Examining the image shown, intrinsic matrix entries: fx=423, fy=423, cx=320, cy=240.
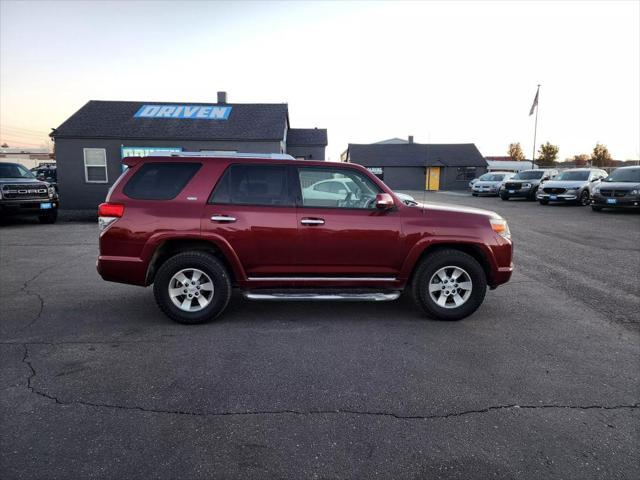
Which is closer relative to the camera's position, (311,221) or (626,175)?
(311,221)

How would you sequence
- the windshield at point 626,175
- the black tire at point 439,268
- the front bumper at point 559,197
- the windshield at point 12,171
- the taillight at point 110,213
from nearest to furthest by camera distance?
1. the taillight at point 110,213
2. the black tire at point 439,268
3. the windshield at point 12,171
4. the windshield at point 626,175
5. the front bumper at point 559,197

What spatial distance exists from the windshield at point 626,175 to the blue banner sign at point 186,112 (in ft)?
56.5

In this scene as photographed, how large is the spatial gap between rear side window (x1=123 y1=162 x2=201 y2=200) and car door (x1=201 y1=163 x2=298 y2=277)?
1.30 feet

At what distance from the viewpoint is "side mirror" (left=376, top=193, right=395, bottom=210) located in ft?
15.5

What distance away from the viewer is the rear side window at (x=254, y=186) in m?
4.85

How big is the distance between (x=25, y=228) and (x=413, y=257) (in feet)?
41.3

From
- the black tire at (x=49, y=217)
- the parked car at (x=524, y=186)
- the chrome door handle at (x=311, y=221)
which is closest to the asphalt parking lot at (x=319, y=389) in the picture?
the chrome door handle at (x=311, y=221)

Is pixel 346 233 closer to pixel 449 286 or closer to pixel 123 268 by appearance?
pixel 449 286

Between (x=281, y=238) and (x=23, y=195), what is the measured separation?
459 inches

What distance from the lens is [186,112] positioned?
20.9 m

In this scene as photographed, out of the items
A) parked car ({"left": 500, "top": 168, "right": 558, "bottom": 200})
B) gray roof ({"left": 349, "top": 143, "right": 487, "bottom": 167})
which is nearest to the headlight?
parked car ({"left": 500, "top": 168, "right": 558, "bottom": 200})

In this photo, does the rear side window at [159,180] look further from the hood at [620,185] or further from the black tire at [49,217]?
the hood at [620,185]

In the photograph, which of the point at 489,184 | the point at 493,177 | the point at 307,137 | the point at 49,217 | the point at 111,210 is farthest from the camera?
the point at 493,177

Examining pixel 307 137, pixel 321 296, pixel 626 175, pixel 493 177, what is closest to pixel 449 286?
pixel 321 296
